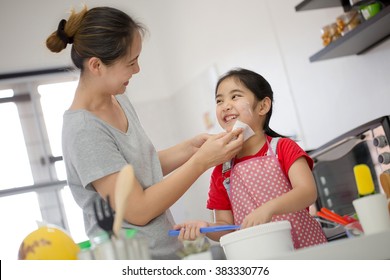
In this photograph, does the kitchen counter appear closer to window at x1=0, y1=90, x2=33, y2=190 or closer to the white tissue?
the white tissue

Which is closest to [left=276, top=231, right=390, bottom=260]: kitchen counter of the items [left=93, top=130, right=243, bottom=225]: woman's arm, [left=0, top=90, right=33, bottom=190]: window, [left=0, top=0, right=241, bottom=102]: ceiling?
[left=93, top=130, right=243, bottom=225]: woman's arm

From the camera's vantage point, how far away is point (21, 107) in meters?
4.65

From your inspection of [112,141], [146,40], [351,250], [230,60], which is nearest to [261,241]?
[351,250]

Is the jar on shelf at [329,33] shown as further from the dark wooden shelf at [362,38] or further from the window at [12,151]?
the window at [12,151]

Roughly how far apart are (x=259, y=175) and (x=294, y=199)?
0.69 feet

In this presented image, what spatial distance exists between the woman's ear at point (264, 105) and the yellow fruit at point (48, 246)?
873mm

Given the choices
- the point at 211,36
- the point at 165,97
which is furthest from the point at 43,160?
→ the point at 211,36

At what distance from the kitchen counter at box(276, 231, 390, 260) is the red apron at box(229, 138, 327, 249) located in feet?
1.91

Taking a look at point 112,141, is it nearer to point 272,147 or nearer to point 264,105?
point 272,147

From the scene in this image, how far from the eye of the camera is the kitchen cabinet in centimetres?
235

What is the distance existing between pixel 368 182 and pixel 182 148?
0.80m

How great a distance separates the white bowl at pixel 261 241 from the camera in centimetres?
102

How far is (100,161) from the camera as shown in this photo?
1334 mm

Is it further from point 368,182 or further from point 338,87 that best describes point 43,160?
point 368,182
